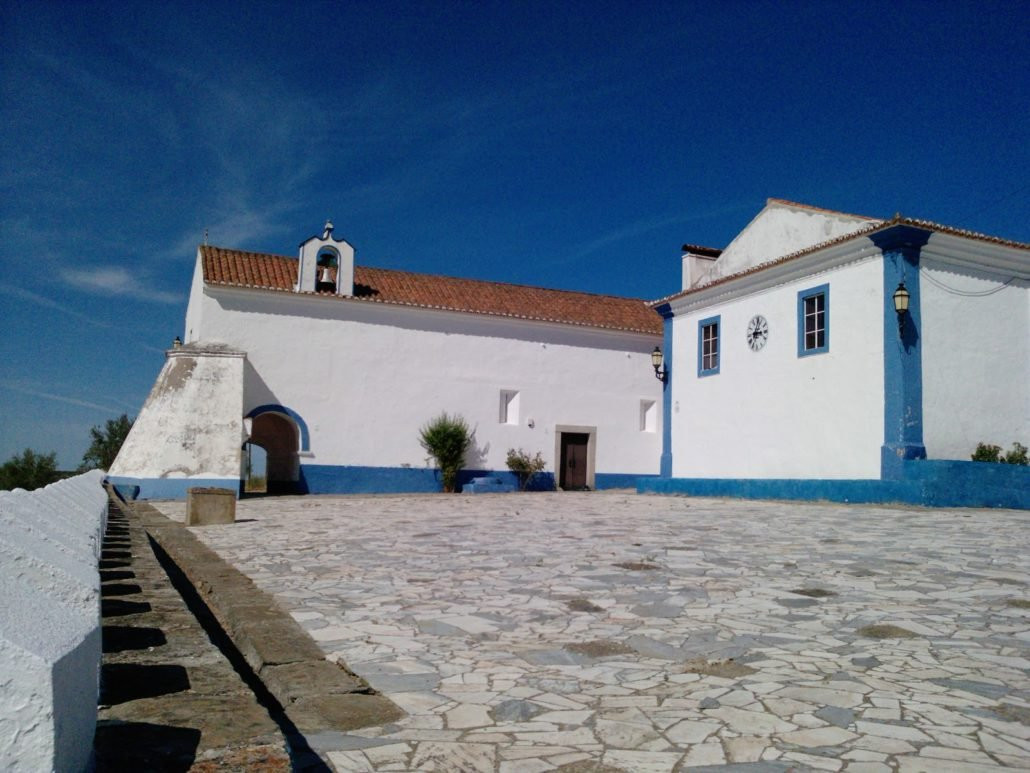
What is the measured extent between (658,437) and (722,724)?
74.7 ft

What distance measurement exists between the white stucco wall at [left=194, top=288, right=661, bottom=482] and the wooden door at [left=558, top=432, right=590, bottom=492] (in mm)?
443

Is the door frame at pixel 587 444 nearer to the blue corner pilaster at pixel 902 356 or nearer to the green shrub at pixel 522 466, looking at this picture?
the green shrub at pixel 522 466

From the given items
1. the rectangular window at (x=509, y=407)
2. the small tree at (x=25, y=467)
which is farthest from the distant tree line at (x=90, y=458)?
the rectangular window at (x=509, y=407)

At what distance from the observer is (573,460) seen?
24094 millimetres

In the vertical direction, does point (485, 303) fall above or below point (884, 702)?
above

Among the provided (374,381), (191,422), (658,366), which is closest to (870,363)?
(658,366)

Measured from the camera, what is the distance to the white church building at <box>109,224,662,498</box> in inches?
732

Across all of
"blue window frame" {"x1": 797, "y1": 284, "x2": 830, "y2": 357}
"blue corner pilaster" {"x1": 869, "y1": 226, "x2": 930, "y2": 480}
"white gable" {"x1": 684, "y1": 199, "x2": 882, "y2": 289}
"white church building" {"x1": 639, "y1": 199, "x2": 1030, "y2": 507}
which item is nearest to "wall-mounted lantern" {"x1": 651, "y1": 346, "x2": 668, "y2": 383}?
"white gable" {"x1": 684, "y1": 199, "x2": 882, "y2": 289}

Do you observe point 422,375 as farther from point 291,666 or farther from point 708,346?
point 291,666

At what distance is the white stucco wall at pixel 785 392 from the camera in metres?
14.1

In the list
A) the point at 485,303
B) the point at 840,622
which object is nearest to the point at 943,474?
the point at 840,622

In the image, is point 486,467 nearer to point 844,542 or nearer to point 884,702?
point 844,542

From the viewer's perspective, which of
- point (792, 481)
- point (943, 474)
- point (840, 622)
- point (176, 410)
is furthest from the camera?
point (176, 410)

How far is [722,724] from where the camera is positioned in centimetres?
278
